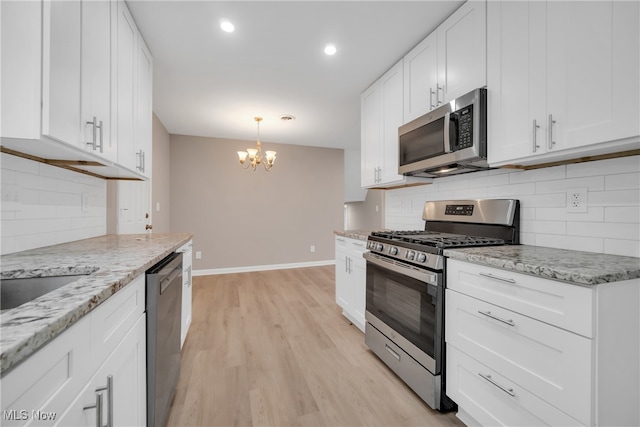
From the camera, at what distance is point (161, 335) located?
4.51 feet

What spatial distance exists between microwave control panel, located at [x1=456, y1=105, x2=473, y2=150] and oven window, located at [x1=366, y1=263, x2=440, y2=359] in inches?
36.4

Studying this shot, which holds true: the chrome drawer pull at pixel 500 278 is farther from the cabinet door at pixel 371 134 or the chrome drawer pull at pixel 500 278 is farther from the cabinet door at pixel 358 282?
the cabinet door at pixel 371 134

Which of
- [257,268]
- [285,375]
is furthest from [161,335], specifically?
[257,268]

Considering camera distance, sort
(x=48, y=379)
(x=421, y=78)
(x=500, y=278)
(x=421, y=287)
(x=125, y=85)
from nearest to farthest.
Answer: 1. (x=48, y=379)
2. (x=500, y=278)
3. (x=421, y=287)
4. (x=125, y=85)
5. (x=421, y=78)

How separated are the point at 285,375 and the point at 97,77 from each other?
2107 millimetres

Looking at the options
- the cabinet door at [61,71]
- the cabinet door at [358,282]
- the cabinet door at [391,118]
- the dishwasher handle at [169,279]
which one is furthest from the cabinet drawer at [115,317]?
the cabinet door at [391,118]

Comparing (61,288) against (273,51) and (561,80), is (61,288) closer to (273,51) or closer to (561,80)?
(561,80)

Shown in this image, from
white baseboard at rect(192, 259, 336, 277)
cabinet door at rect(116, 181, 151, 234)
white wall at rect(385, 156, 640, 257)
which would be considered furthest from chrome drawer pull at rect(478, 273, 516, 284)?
white baseboard at rect(192, 259, 336, 277)

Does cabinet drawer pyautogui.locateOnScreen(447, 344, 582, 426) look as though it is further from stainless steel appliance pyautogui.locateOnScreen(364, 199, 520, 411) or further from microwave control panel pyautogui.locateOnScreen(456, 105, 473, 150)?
microwave control panel pyautogui.locateOnScreen(456, 105, 473, 150)

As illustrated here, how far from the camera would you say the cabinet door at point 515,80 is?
1.45 meters

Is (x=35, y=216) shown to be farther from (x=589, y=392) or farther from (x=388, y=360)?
(x=589, y=392)

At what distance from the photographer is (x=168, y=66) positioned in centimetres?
260

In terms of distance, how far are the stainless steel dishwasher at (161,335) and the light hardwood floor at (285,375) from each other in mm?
291

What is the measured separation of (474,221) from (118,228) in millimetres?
2964
